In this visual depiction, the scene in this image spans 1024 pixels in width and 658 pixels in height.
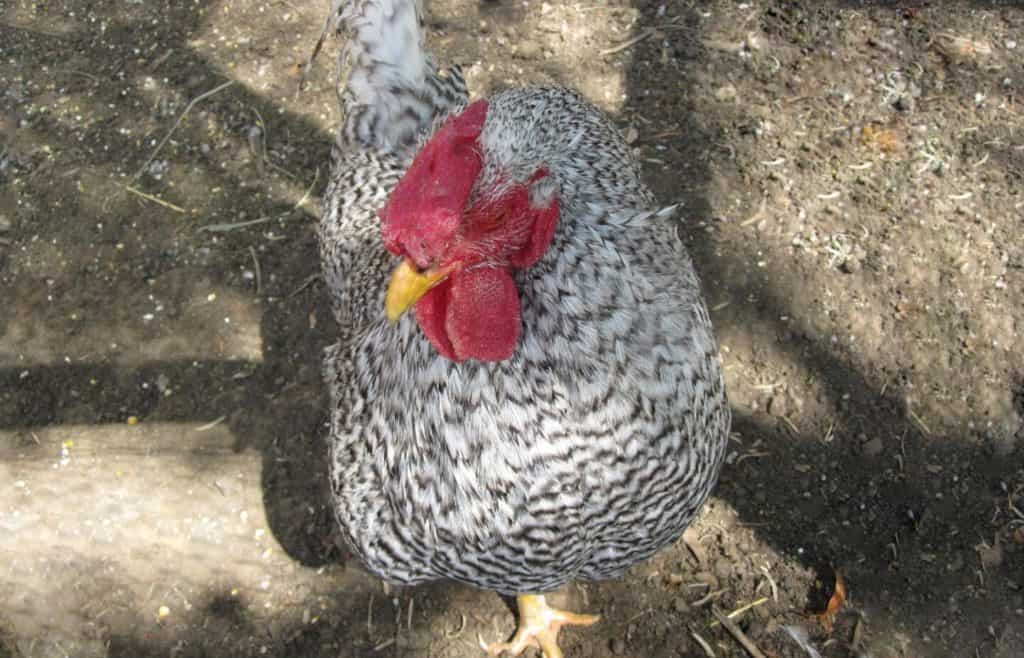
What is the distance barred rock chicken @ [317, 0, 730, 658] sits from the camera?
59.3 inches

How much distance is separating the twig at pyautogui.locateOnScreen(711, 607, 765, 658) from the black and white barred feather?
0.71m

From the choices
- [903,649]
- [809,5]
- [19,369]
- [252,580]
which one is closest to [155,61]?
[19,369]

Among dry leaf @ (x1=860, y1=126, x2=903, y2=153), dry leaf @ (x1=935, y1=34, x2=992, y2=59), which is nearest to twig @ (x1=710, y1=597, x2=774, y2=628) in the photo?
dry leaf @ (x1=860, y1=126, x2=903, y2=153)

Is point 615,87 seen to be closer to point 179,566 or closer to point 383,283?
Answer: point 383,283

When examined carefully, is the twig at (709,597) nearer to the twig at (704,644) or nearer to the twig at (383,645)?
the twig at (704,644)

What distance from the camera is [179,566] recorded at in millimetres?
2912

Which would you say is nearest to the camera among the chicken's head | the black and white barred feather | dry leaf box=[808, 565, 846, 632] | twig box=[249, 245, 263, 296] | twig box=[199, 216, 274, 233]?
the chicken's head

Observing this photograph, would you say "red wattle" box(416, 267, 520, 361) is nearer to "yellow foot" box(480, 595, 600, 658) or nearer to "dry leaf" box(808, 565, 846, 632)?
"yellow foot" box(480, 595, 600, 658)

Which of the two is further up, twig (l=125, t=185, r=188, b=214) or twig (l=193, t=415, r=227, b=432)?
twig (l=125, t=185, r=188, b=214)

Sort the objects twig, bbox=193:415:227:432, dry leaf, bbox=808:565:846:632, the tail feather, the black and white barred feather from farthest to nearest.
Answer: twig, bbox=193:415:227:432
dry leaf, bbox=808:565:846:632
the tail feather
the black and white barred feather

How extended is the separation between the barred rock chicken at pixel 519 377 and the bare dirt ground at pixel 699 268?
0.88 meters

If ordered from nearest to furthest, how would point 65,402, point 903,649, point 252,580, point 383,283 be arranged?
point 383,283, point 903,649, point 252,580, point 65,402

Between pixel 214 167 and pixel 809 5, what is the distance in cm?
338

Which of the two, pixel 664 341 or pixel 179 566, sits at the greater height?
pixel 664 341
